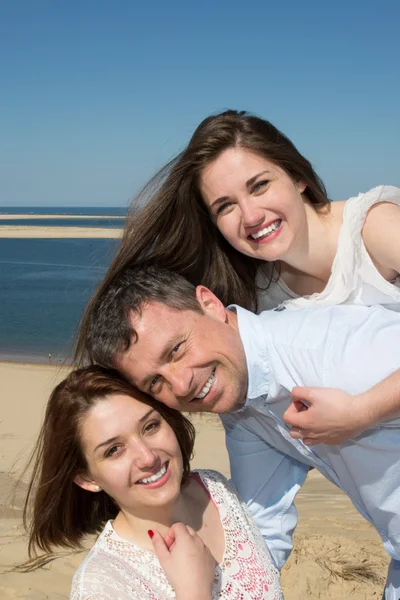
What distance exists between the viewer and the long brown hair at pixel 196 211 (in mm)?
2967

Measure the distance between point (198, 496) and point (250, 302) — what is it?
996 millimetres

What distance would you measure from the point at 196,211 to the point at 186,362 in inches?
39.1

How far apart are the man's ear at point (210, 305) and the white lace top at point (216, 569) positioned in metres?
0.64

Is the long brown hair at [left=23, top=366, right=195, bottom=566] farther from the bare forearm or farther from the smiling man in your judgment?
the bare forearm

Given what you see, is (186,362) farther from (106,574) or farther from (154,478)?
(106,574)

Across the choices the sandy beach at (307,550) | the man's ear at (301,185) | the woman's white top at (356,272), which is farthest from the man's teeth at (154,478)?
the man's ear at (301,185)

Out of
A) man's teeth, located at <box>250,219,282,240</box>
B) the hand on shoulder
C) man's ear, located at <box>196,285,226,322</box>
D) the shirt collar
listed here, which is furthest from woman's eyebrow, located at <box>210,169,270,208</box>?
the hand on shoulder

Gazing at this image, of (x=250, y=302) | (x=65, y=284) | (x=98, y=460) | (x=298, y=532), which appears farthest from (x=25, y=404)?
(x=65, y=284)

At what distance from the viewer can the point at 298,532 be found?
17.0ft

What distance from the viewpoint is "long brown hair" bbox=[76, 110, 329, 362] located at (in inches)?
117

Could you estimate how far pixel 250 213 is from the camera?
297 centimetres

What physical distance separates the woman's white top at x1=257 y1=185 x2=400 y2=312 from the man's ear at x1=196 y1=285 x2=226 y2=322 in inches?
22.8

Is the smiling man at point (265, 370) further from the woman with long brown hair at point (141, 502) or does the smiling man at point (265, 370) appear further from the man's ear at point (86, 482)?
the man's ear at point (86, 482)

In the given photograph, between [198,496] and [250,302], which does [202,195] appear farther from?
[198,496]
